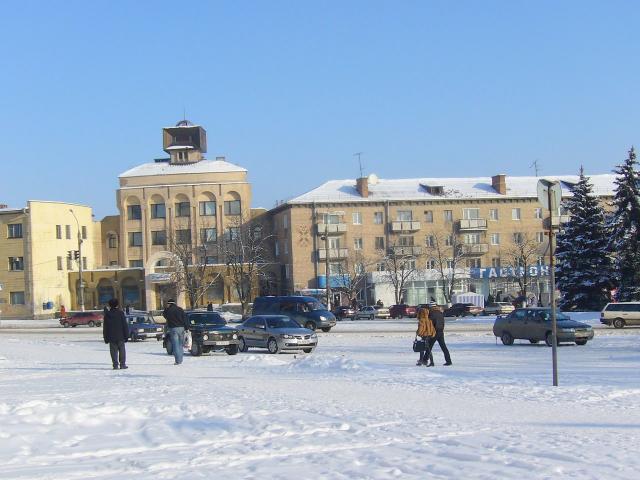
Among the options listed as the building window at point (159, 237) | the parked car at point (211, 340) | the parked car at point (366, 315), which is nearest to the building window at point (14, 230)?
the building window at point (159, 237)

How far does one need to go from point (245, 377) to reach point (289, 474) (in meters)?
10.4

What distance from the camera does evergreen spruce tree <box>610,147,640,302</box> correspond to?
55875mm

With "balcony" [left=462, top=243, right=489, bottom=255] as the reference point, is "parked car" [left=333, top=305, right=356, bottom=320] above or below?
below

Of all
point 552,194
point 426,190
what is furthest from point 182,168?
point 552,194

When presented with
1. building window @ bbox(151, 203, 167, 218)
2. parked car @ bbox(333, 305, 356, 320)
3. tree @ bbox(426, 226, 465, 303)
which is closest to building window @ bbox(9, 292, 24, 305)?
building window @ bbox(151, 203, 167, 218)

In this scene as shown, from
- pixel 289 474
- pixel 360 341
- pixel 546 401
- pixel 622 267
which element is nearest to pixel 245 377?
pixel 546 401

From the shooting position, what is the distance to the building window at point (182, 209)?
305 feet

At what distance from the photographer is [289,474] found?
8195mm

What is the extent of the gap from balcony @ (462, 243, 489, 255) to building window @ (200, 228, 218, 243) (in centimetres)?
2627

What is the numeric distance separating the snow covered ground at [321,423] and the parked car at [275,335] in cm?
951

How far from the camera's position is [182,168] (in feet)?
309

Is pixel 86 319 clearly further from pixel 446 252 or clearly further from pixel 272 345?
pixel 446 252

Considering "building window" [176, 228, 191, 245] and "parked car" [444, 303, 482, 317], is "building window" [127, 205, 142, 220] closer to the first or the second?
"building window" [176, 228, 191, 245]

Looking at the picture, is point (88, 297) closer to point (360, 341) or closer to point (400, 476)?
point (360, 341)
